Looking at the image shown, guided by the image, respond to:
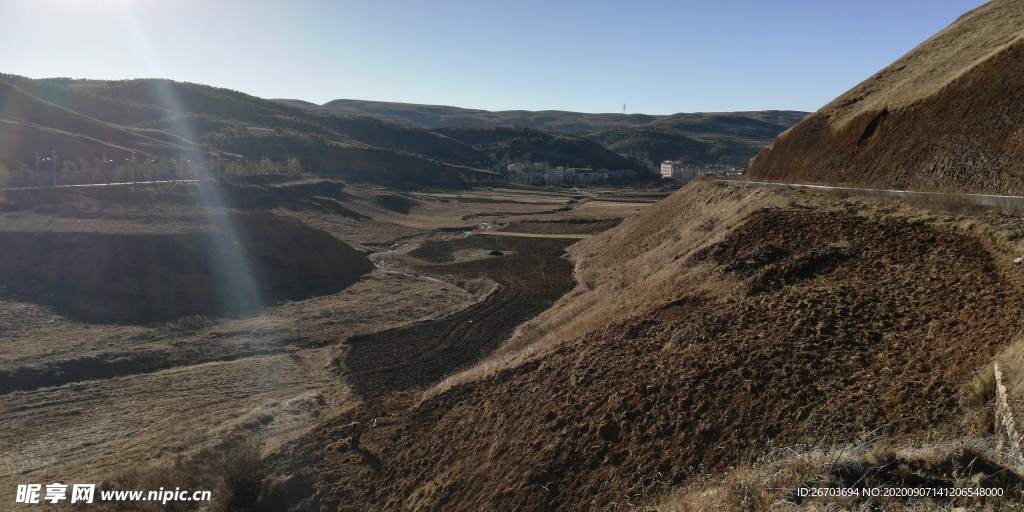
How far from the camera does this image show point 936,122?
23.0m

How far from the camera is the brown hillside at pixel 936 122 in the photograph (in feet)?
66.2

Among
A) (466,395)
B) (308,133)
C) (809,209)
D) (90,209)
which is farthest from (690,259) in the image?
(308,133)

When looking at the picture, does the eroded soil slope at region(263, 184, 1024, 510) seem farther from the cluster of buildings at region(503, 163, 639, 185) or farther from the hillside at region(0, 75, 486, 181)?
the cluster of buildings at region(503, 163, 639, 185)

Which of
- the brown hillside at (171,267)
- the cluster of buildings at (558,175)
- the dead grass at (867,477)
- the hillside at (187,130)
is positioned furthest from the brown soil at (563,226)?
the cluster of buildings at (558,175)

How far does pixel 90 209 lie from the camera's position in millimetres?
47281

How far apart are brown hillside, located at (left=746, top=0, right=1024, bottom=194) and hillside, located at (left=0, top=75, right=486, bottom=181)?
270ft

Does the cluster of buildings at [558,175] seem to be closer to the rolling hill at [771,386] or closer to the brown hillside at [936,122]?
the brown hillside at [936,122]

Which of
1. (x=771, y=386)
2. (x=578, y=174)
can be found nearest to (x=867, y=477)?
(x=771, y=386)

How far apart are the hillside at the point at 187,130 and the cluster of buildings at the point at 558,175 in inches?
565

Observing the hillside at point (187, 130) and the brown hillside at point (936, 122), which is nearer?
the brown hillside at point (936, 122)

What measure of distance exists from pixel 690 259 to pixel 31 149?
87623 millimetres

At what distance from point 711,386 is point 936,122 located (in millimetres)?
18917

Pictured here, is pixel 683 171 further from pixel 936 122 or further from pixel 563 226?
pixel 936 122

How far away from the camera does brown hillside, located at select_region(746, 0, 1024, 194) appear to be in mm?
20172
